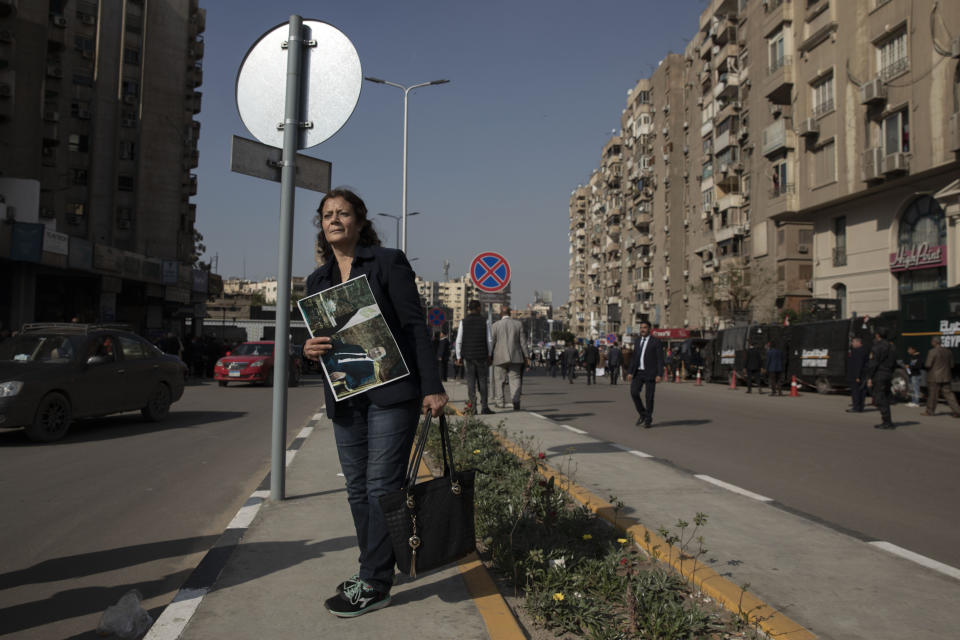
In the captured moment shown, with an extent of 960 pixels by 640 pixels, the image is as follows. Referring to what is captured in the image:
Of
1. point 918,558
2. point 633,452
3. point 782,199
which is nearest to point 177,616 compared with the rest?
point 918,558

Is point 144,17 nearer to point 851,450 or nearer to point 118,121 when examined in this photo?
point 118,121

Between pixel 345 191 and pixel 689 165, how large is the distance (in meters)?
63.0

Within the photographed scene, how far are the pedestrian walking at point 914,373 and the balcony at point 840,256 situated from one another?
576 inches

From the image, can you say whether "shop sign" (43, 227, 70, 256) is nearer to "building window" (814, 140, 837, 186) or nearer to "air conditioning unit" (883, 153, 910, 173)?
"air conditioning unit" (883, 153, 910, 173)

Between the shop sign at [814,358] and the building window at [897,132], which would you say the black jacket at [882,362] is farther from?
the building window at [897,132]

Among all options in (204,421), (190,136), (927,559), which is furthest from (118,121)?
(927,559)

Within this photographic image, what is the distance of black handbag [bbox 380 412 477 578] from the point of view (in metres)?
3.07

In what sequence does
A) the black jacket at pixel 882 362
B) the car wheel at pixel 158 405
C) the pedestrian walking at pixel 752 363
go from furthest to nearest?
the pedestrian walking at pixel 752 363 < the black jacket at pixel 882 362 < the car wheel at pixel 158 405

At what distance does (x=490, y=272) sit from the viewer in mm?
13195

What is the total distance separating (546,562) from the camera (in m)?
3.93

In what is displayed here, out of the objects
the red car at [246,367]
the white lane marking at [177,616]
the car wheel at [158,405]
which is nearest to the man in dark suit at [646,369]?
the car wheel at [158,405]

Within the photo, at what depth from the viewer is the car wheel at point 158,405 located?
471 inches

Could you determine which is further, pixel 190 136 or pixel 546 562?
pixel 190 136

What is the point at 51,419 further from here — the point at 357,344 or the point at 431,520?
the point at 431,520
